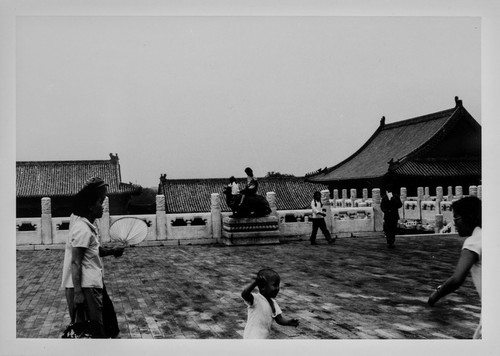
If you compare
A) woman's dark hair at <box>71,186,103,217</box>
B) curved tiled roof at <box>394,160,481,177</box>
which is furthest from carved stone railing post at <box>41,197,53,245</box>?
curved tiled roof at <box>394,160,481,177</box>

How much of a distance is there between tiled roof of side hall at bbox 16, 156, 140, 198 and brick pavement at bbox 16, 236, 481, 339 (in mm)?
11458

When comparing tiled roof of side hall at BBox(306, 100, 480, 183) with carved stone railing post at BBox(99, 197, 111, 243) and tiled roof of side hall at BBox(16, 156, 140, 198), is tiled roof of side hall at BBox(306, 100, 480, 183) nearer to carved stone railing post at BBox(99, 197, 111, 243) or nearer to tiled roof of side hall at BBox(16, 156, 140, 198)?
tiled roof of side hall at BBox(16, 156, 140, 198)

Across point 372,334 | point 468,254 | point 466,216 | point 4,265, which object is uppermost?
point 466,216

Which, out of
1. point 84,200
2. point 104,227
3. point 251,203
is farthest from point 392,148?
point 84,200

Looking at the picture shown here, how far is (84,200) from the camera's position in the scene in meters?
4.34

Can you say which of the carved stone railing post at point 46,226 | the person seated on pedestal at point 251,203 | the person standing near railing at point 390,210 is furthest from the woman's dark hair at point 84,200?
the carved stone railing post at point 46,226

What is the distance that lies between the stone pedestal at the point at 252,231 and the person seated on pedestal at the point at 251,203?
0.15 m

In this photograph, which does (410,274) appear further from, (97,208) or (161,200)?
(161,200)

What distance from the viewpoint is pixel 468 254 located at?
3598 mm

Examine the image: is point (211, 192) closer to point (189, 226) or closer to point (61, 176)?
point (61, 176)

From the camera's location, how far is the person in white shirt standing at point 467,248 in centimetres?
359

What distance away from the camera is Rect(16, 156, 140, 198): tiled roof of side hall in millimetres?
22453

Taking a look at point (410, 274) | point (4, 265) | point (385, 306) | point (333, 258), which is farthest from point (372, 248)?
point (4, 265)

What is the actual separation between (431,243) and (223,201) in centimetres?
1714
